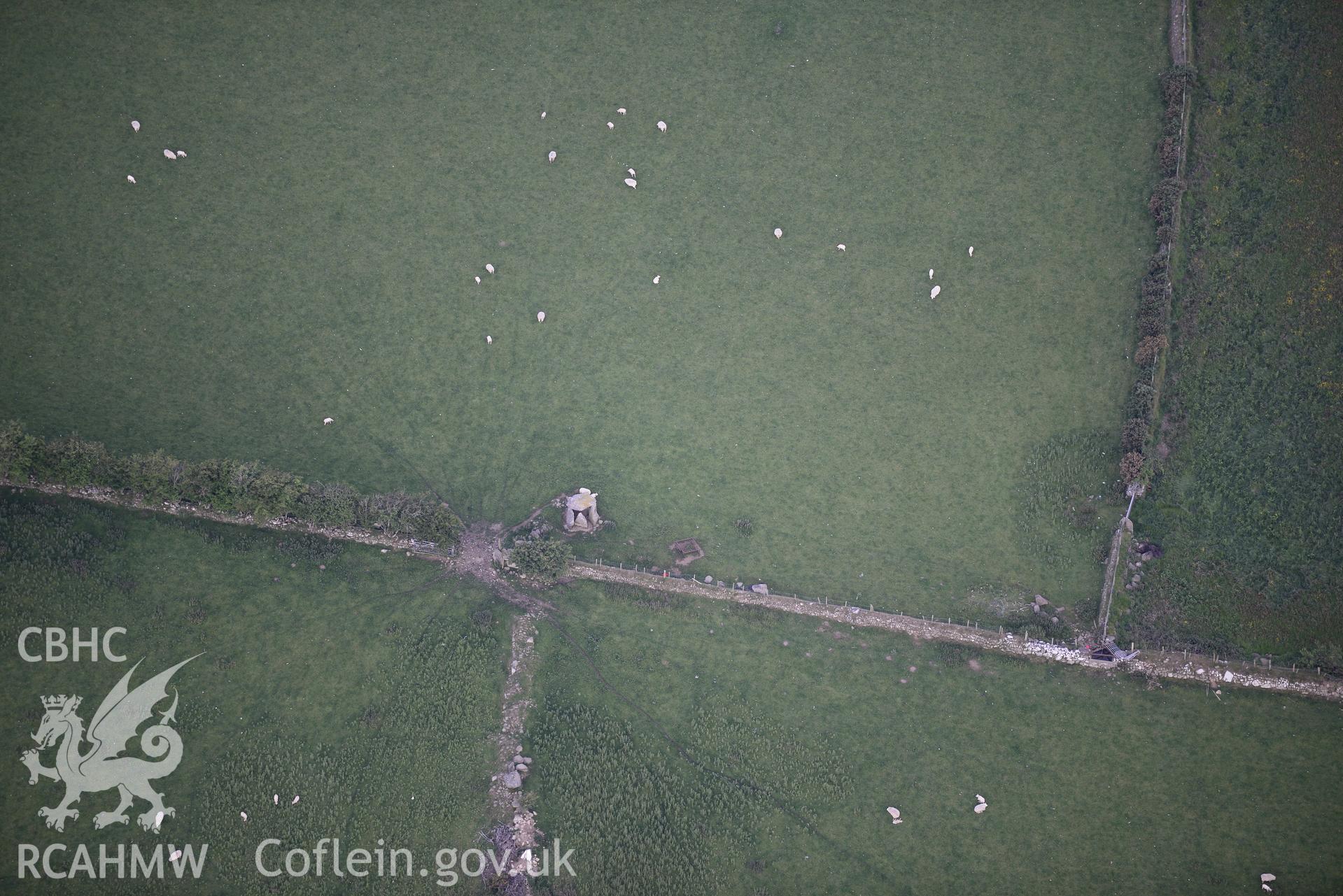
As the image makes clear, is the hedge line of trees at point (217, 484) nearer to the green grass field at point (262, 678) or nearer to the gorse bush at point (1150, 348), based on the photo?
the green grass field at point (262, 678)

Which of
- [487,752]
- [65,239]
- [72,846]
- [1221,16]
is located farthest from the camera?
[1221,16]

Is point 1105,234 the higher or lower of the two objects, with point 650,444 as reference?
higher

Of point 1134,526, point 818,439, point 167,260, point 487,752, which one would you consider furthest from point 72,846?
point 1134,526

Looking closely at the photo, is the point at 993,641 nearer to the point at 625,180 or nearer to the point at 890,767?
the point at 890,767

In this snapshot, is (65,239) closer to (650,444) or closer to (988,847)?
(650,444)

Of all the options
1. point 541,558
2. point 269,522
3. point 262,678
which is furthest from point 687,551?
point 262,678

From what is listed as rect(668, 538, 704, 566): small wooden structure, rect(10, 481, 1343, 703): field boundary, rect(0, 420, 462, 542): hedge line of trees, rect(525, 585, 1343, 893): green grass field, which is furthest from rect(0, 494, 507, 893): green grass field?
rect(668, 538, 704, 566): small wooden structure

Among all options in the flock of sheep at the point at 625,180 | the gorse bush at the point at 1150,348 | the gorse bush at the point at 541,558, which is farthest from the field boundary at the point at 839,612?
the gorse bush at the point at 1150,348
